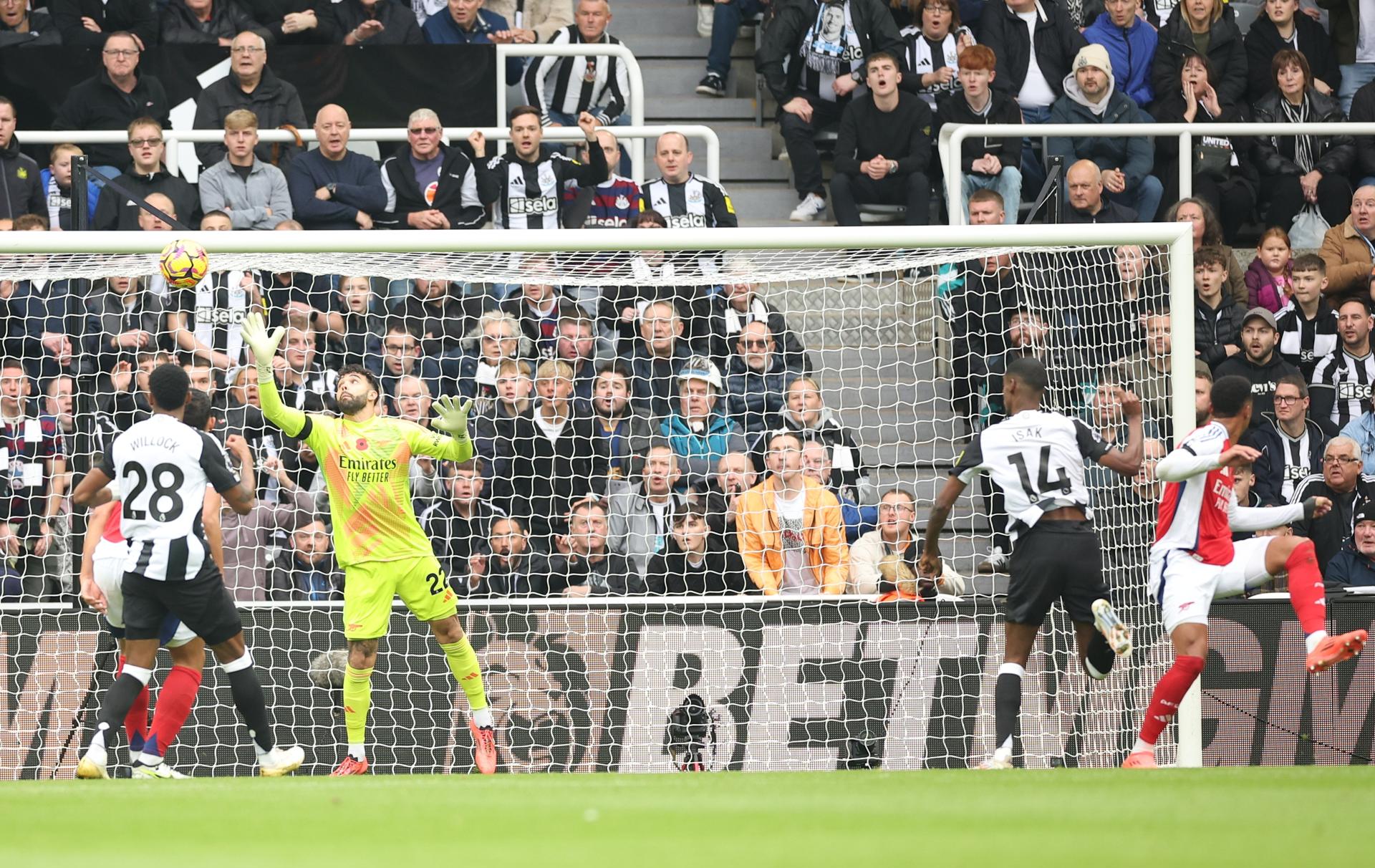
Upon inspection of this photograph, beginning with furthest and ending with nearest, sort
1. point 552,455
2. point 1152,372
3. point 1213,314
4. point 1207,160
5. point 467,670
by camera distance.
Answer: point 1207,160 → point 1213,314 → point 1152,372 → point 552,455 → point 467,670

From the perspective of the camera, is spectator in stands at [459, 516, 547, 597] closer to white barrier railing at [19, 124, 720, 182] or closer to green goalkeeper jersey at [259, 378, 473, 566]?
green goalkeeper jersey at [259, 378, 473, 566]

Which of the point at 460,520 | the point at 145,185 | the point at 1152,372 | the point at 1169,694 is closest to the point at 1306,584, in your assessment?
the point at 1169,694

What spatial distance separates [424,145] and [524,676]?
12.3 ft

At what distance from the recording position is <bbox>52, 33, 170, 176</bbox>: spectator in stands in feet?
36.6

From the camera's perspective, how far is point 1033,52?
471 inches

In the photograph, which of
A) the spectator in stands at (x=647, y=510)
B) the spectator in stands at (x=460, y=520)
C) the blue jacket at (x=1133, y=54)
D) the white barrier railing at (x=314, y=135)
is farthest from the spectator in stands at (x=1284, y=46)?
the spectator in stands at (x=460, y=520)

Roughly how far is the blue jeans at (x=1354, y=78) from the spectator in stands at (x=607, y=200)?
5.68m

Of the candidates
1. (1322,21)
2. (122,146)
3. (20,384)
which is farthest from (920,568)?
(1322,21)

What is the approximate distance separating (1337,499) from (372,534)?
5256mm

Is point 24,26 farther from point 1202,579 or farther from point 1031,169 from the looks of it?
point 1202,579

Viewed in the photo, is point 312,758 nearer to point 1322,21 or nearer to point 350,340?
point 350,340

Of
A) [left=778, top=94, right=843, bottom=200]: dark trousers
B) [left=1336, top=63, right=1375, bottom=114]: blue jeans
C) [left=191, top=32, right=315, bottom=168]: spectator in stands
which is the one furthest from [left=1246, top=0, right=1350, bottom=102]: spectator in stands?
[left=191, top=32, right=315, bottom=168]: spectator in stands

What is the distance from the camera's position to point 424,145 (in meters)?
10.6

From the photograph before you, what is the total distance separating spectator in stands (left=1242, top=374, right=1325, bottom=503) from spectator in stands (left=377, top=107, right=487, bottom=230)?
16.1ft
